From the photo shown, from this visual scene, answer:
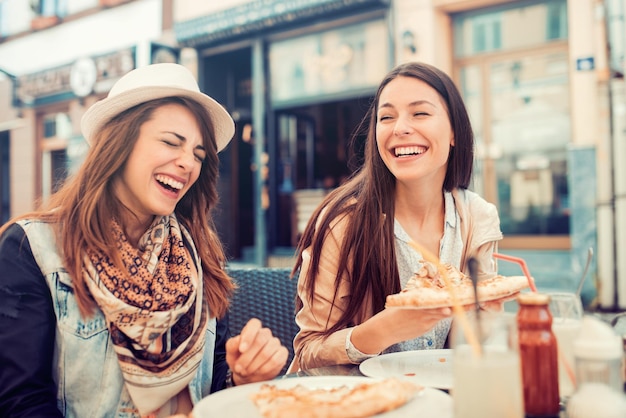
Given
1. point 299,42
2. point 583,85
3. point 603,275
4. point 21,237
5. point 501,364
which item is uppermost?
point 299,42

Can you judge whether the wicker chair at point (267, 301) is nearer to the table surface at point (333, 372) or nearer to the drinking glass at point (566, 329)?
the table surface at point (333, 372)

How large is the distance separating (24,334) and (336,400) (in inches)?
35.1

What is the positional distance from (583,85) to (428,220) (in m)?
4.21

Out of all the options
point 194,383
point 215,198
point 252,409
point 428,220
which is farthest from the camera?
point 428,220

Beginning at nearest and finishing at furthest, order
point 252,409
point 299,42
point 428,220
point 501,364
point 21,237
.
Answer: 1. point 501,364
2. point 252,409
3. point 21,237
4. point 428,220
5. point 299,42

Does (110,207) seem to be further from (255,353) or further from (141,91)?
(255,353)

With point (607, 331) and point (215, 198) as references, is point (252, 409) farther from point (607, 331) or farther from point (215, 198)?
point (215, 198)

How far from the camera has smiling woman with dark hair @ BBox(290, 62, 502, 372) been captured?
2.09 meters

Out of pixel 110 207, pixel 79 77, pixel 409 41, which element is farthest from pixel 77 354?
pixel 79 77

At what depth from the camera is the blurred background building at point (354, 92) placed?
18.6 feet

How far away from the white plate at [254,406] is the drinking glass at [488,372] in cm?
14

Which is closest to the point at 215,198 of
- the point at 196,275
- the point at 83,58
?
the point at 196,275

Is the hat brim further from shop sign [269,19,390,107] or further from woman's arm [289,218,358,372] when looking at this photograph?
shop sign [269,19,390,107]

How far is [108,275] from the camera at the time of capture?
1637mm
